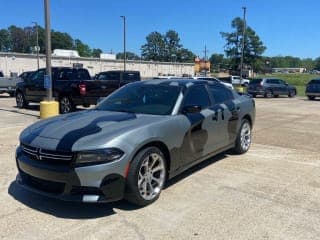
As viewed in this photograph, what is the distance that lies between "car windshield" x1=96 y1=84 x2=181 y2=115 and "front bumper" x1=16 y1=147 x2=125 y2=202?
143 cm

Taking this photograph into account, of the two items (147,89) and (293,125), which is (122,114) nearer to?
(147,89)

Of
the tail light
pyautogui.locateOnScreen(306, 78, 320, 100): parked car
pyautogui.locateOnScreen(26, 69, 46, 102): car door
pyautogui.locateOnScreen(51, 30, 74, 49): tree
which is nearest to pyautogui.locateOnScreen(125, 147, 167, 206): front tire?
the tail light

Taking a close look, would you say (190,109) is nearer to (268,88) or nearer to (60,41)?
(268,88)

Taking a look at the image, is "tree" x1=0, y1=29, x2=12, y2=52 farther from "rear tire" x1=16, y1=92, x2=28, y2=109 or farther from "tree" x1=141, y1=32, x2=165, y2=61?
"rear tire" x1=16, y1=92, x2=28, y2=109

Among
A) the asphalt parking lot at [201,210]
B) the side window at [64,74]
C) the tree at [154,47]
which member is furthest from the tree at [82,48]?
the asphalt parking lot at [201,210]

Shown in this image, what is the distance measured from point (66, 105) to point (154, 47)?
138646 millimetres

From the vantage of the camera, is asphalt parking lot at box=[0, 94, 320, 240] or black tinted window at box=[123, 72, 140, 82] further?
black tinted window at box=[123, 72, 140, 82]

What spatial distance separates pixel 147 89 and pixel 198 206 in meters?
2.08

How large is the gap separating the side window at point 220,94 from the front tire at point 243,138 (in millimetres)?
621

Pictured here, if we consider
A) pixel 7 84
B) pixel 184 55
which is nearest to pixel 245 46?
pixel 184 55

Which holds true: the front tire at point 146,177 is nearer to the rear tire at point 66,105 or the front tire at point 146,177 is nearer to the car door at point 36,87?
the rear tire at point 66,105

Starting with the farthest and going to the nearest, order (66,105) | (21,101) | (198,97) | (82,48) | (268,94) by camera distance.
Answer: (82,48)
(268,94)
(21,101)
(66,105)
(198,97)

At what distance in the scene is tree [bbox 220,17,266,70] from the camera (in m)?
93.8

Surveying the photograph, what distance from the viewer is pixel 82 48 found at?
15125 centimetres
